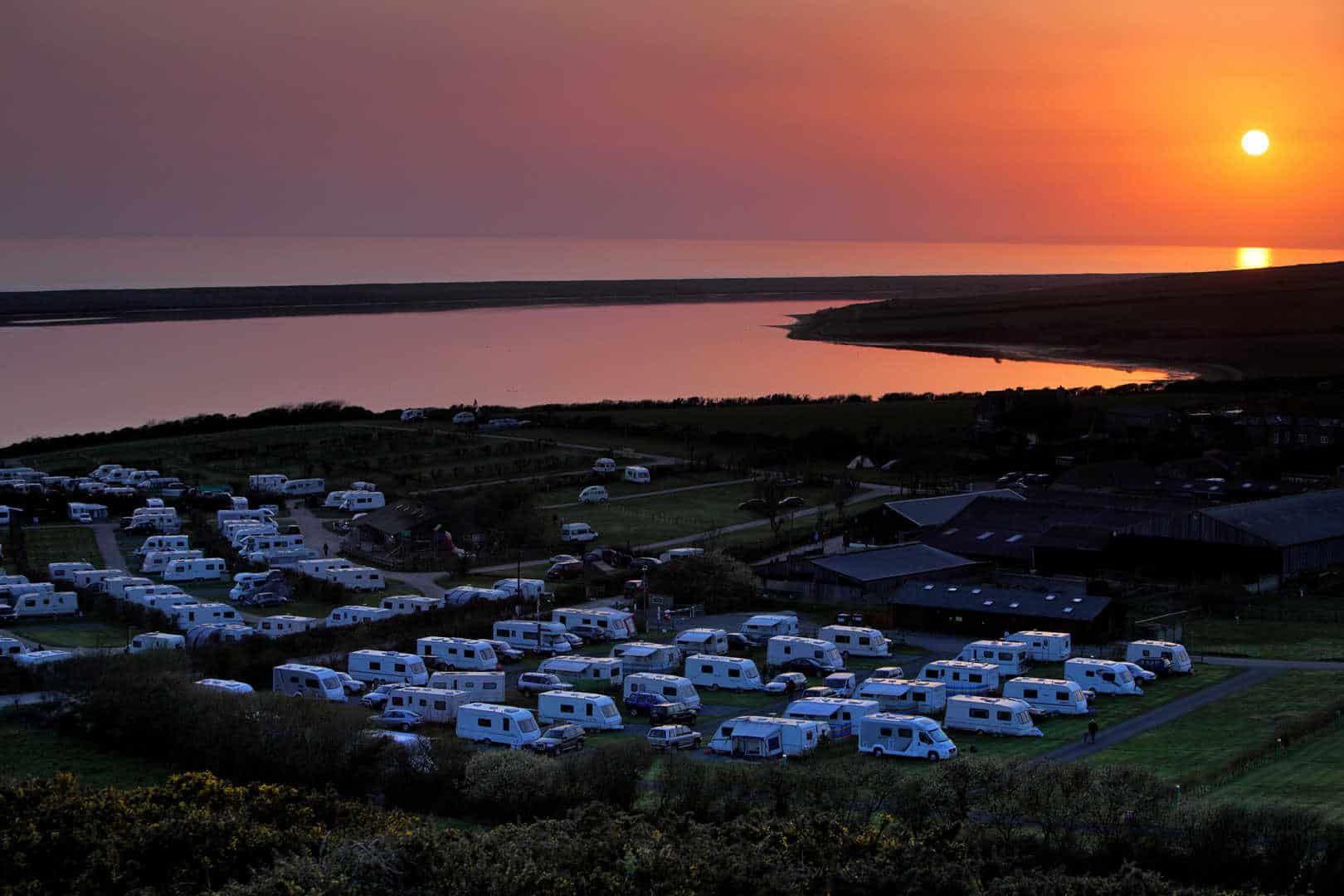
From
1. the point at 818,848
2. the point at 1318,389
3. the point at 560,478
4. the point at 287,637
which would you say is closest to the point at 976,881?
the point at 818,848

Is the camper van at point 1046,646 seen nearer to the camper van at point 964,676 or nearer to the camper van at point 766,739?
the camper van at point 964,676

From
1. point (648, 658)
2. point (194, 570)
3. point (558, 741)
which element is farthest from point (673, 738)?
point (194, 570)

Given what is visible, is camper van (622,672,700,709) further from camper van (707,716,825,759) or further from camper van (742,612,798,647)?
camper van (742,612,798,647)

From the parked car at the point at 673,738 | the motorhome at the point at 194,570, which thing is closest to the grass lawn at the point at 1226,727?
the parked car at the point at 673,738

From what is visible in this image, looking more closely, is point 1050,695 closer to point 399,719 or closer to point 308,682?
point 399,719

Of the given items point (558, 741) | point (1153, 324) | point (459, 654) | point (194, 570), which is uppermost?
point (1153, 324)

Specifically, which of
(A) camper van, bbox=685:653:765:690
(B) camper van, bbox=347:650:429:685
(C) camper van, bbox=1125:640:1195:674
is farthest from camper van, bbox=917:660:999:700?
(B) camper van, bbox=347:650:429:685
